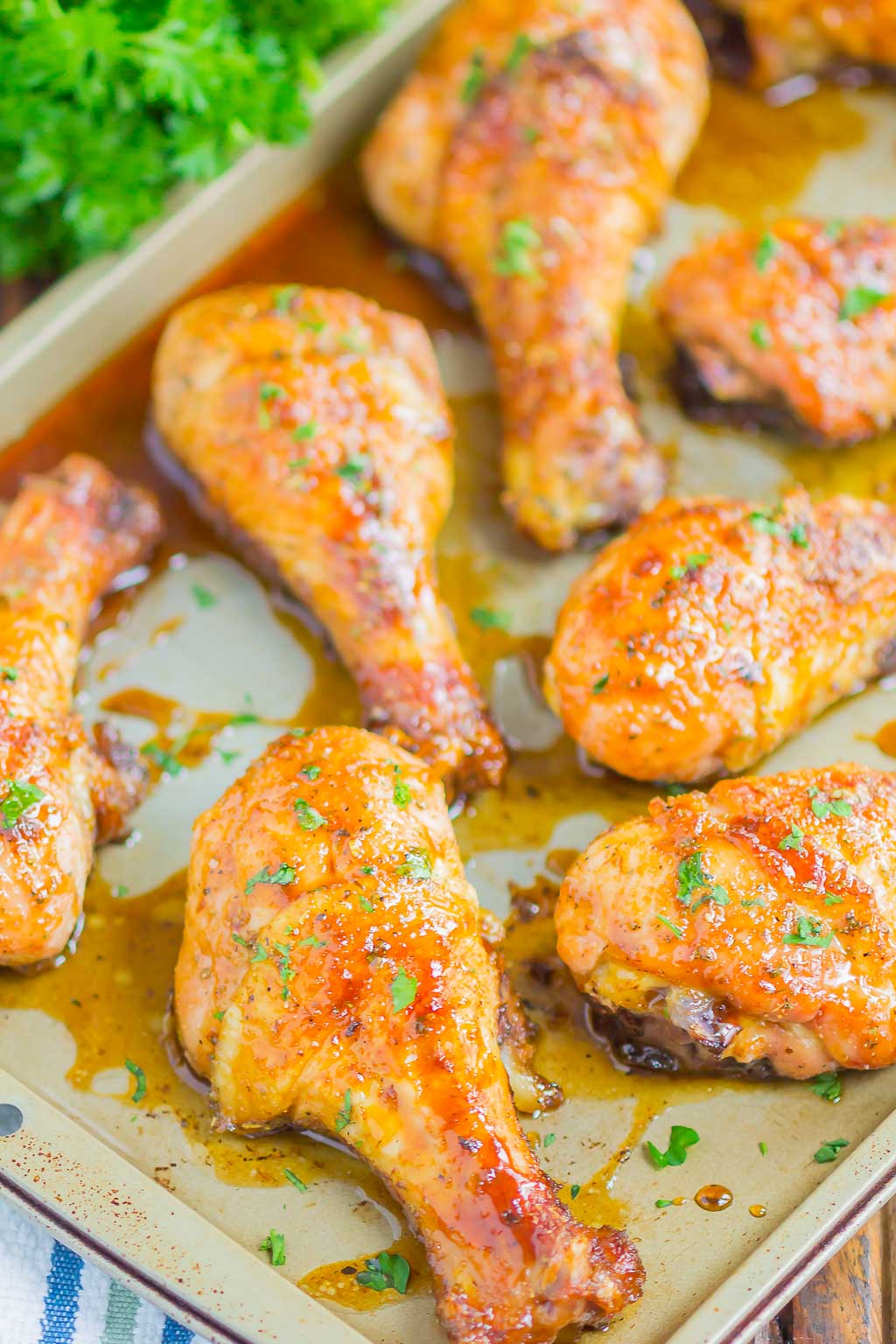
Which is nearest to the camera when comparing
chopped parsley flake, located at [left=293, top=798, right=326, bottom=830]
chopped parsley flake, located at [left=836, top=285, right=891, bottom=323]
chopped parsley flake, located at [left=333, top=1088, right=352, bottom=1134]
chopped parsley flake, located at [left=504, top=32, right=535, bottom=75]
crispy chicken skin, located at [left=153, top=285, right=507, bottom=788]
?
chopped parsley flake, located at [left=333, top=1088, right=352, bottom=1134]

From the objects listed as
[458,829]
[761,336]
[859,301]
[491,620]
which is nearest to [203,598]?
[491,620]

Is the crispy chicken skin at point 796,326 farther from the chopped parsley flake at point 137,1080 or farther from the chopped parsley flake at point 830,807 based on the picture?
the chopped parsley flake at point 137,1080

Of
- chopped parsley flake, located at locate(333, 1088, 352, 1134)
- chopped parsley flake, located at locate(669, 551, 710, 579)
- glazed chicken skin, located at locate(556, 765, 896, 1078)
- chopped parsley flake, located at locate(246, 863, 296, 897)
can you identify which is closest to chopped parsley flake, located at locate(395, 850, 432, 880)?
chopped parsley flake, located at locate(246, 863, 296, 897)

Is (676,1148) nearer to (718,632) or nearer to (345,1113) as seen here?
(345,1113)

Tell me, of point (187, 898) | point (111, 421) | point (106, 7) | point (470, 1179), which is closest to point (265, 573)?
point (111, 421)

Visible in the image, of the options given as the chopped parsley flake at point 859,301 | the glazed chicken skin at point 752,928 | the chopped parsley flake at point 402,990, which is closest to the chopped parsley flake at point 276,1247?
the chopped parsley flake at point 402,990

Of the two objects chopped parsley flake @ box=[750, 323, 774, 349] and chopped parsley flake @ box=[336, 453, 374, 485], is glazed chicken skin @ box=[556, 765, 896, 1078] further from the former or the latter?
chopped parsley flake @ box=[750, 323, 774, 349]
